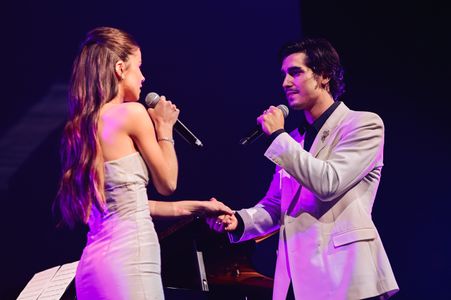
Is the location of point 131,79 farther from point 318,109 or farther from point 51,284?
point 318,109

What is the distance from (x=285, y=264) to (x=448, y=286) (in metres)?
1.89

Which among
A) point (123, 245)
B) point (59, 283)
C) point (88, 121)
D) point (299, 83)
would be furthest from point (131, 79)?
point (299, 83)

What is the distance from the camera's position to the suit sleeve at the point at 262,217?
260 cm

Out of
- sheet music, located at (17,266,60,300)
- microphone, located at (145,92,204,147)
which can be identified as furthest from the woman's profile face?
sheet music, located at (17,266,60,300)

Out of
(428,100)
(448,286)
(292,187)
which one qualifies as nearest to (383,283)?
(292,187)

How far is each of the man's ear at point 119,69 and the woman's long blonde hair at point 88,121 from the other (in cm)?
Result: 1

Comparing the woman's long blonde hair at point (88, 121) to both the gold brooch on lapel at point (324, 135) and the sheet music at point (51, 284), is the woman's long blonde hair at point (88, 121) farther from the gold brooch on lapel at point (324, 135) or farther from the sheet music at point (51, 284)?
the gold brooch on lapel at point (324, 135)

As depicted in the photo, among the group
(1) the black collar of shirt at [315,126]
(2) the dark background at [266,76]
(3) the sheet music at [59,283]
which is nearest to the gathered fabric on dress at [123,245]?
(3) the sheet music at [59,283]

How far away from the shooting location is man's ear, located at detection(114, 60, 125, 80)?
191cm

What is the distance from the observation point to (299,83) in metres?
2.66

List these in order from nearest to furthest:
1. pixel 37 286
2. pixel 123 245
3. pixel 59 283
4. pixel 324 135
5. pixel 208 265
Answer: pixel 123 245, pixel 59 283, pixel 37 286, pixel 324 135, pixel 208 265

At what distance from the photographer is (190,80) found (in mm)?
3568

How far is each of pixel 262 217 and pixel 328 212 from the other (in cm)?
49

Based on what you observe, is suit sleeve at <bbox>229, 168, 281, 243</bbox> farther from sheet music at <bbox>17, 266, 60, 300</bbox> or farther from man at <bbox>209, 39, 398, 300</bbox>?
sheet music at <bbox>17, 266, 60, 300</bbox>
